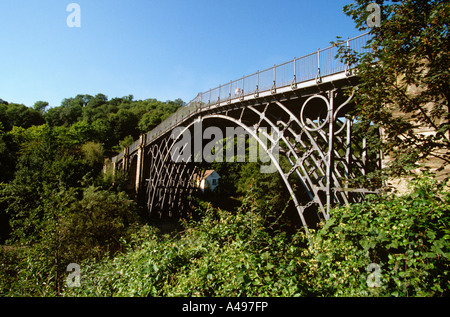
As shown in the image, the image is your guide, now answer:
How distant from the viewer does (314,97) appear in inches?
336

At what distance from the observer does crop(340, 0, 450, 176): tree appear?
3.22m

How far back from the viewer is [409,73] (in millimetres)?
3494

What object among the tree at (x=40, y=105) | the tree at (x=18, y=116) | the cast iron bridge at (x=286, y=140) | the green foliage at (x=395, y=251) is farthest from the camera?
the tree at (x=40, y=105)

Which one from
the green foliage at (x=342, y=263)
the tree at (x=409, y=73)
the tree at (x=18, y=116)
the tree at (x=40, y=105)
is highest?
the tree at (x=40, y=105)

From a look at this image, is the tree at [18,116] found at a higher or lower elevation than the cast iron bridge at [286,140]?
higher

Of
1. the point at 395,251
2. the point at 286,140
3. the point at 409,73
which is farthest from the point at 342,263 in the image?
the point at 286,140

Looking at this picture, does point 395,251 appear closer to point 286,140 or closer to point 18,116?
point 286,140

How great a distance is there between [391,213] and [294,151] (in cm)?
650

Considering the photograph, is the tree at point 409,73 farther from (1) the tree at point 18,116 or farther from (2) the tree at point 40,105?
(2) the tree at point 40,105

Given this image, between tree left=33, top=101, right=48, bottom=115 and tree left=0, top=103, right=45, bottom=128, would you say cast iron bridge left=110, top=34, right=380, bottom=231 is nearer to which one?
tree left=0, top=103, right=45, bottom=128

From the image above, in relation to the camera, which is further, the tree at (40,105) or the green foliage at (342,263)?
the tree at (40,105)

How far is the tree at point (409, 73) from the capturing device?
3.22 meters

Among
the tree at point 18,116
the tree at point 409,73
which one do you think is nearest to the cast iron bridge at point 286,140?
the tree at point 409,73

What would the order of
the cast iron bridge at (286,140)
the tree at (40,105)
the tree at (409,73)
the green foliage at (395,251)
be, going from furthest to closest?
the tree at (40,105) → the cast iron bridge at (286,140) → the tree at (409,73) → the green foliage at (395,251)
